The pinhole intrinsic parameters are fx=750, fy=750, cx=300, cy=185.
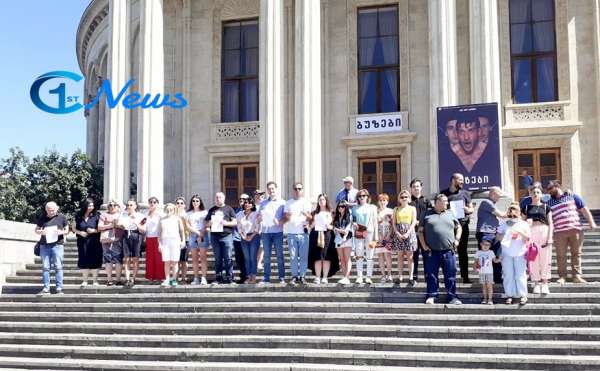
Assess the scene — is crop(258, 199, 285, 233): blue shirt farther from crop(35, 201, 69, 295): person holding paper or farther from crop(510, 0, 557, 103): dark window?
crop(510, 0, 557, 103): dark window

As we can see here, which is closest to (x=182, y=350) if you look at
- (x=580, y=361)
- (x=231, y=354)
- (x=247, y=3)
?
(x=231, y=354)

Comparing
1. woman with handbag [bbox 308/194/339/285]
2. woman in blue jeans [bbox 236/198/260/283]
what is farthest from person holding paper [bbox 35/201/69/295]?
woman with handbag [bbox 308/194/339/285]

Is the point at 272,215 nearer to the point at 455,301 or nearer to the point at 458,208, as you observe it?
the point at 458,208

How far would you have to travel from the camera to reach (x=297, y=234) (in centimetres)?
1269

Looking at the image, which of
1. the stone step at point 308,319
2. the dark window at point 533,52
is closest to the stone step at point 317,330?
the stone step at point 308,319

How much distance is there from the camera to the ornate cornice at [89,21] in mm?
33250

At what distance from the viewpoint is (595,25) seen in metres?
Answer: 21.2

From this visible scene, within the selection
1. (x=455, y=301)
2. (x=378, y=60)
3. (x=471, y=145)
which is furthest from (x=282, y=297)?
(x=378, y=60)

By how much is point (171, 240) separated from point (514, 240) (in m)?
5.81

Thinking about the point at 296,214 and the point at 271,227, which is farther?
the point at 271,227

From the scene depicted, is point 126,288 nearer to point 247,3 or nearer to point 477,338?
point 477,338

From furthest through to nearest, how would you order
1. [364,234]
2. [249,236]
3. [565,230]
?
[249,236] < [364,234] < [565,230]

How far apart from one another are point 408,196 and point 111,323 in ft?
17.3

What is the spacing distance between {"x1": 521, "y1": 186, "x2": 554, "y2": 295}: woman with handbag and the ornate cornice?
2522 centimetres
